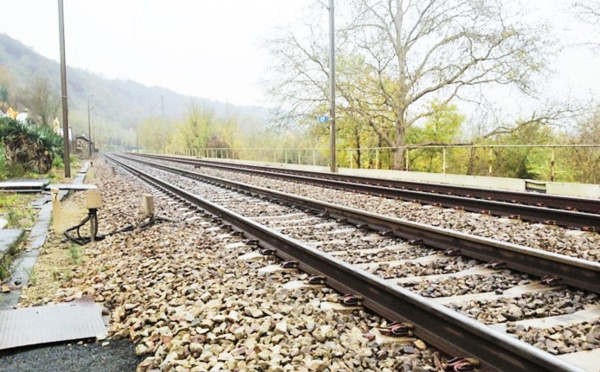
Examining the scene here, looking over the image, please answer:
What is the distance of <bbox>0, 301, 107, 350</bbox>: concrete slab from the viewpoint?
3.27m

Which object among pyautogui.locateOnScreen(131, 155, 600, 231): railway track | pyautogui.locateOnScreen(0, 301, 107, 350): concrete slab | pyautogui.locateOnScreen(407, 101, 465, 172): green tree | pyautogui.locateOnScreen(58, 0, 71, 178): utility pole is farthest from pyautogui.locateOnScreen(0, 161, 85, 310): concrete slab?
pyautogui.locateOnScreen(407, 101, 465, 172): green tree

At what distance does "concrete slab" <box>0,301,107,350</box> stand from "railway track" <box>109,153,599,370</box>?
189 cm

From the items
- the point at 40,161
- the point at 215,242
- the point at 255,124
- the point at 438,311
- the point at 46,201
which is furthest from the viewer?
the point at 255,124

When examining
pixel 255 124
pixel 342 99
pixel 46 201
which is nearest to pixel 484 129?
pixel 342 99

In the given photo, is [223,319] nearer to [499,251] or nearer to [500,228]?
[499,251]

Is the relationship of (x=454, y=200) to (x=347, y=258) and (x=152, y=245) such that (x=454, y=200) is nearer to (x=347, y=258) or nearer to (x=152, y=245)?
(x=347, y=258)

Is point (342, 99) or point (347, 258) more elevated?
point (342, 99)

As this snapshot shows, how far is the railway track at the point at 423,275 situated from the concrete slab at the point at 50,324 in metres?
1.89

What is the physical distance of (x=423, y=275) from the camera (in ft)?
14.2

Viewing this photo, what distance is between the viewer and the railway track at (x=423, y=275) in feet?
8.67

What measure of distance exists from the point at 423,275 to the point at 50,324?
306cm

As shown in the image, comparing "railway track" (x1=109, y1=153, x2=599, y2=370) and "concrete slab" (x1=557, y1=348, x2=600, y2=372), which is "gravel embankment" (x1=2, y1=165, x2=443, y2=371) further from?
"concrete slab" (x1=557, y1=348, x2=600, y2=372)

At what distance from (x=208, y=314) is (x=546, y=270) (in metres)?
2.88

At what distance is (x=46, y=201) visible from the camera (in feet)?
37.2
